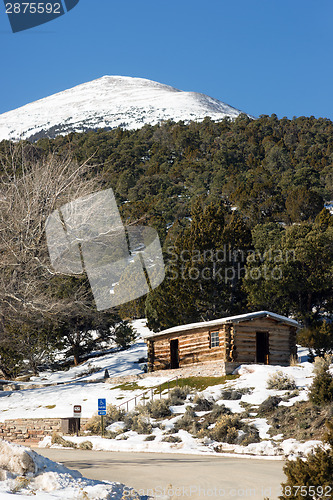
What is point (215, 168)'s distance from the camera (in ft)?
270

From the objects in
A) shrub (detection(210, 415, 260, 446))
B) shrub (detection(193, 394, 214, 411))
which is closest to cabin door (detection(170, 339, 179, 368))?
shrub (detection(193, 394, 214, 411))

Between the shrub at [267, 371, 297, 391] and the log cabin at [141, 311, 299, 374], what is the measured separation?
15.6 feet

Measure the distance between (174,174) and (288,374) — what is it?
212 feet

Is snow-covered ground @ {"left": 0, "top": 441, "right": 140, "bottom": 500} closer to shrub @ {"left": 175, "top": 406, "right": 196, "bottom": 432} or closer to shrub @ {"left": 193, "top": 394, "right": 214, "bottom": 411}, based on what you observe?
shrub @ {"left": 175, "top": 406, "right": 196, "bottom": 432}

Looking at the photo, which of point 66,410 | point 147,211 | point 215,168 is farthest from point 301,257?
point 215,168

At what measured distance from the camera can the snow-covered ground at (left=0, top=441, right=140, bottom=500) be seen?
7664mm

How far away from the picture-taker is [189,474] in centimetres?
1048

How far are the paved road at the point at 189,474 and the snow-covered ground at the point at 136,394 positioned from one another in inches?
51.1

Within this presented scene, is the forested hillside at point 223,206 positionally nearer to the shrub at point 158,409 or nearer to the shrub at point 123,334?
the shrub at point 123,334

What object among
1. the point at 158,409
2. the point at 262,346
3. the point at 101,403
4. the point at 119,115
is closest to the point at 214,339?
the point at 262,346

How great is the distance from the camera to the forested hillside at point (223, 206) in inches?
1359

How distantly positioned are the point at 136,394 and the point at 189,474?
578 inches

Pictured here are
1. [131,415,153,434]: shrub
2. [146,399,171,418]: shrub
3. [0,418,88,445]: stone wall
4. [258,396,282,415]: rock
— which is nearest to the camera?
[258,396,282,415]: rock

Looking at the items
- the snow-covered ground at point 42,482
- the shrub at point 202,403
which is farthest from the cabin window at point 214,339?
the snow-covered ground at point 42,482
